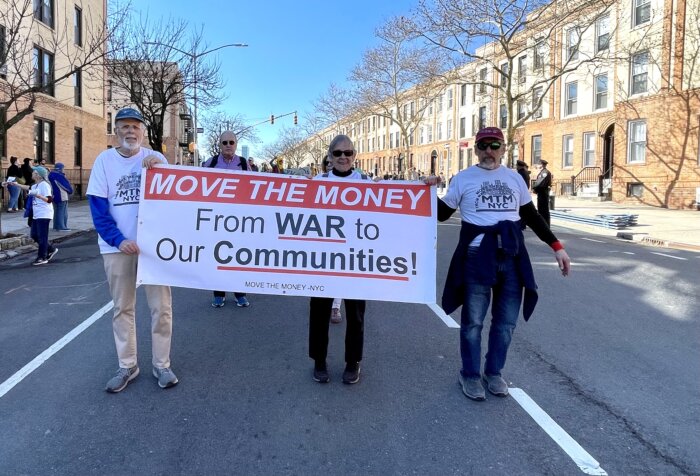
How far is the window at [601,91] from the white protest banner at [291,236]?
28.1 m

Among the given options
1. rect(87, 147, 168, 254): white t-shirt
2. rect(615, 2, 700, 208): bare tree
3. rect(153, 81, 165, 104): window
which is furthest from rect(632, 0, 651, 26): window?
rect(87, 147, 168, 254): white t-shirt

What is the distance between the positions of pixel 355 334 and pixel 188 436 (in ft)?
4.48

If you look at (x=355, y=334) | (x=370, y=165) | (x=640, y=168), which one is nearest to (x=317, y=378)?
(x=355, y=334)

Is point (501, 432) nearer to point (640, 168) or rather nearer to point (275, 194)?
point (275, 194)

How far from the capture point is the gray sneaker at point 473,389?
12.6 feet

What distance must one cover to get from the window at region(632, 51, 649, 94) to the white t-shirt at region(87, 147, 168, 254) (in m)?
25.4

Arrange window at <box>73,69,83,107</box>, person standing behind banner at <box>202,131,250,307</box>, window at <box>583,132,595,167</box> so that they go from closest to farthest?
person standing behind banner at <box>202,131,250,307</box>
window at <box>73,69,83,107</box>
window at <box>583,132,595,167</box>

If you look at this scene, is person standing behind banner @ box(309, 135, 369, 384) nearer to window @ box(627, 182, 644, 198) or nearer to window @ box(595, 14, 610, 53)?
window @ box(627, 182, 644, 198)

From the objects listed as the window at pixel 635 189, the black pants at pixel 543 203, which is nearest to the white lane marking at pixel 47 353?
the black pants at pixel 543 203

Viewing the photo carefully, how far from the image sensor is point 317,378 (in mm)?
4141

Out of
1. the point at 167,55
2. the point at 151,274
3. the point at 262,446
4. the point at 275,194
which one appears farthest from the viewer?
the point at 167,55

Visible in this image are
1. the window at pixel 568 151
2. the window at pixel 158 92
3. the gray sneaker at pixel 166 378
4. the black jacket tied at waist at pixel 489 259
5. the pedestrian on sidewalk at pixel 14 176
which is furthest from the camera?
the window at pixel 568 151

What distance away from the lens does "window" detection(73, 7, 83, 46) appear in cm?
2688

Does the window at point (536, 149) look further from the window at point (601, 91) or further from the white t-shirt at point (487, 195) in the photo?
the white t-shirt at point (487, 195)
